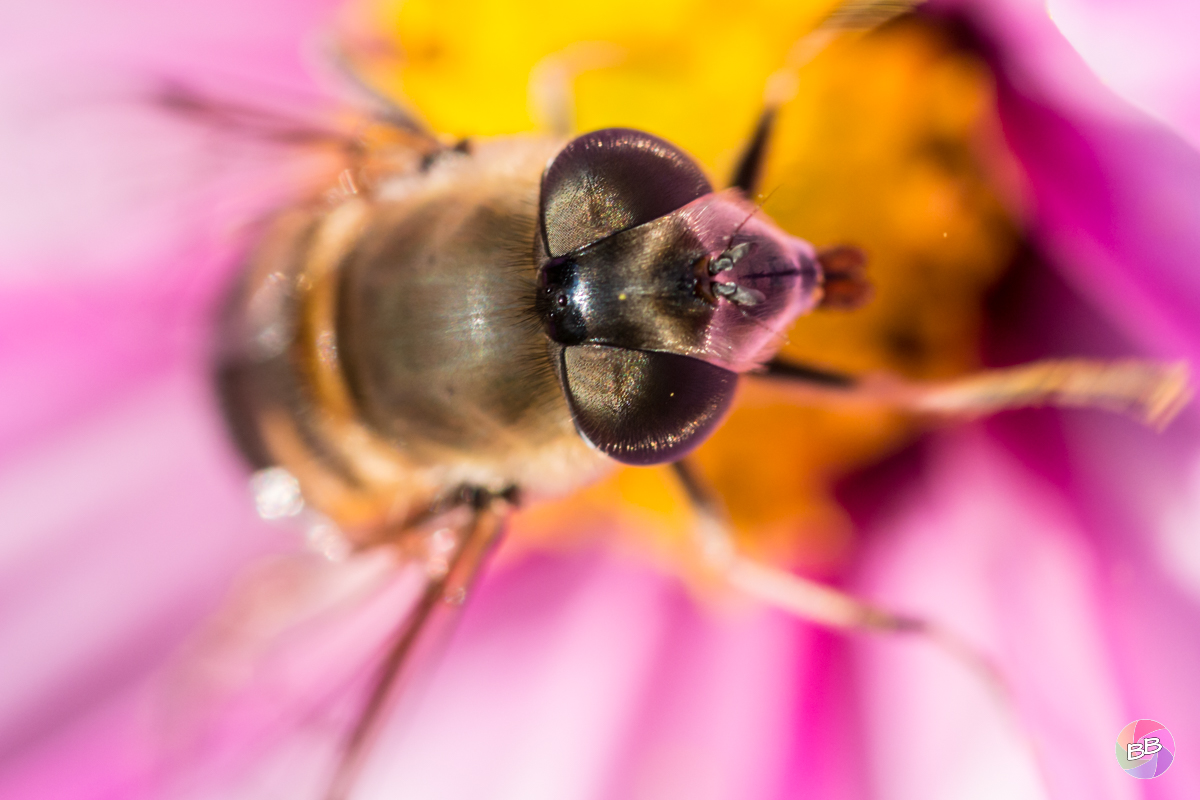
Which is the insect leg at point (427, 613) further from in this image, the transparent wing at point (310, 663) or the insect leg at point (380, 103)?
the insect leg at point (380, 103)

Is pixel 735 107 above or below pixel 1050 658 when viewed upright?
above

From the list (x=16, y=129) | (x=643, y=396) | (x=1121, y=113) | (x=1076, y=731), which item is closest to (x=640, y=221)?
(x=643, y=396)

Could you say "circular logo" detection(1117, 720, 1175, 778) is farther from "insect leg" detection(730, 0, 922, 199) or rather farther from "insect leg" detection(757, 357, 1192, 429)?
"insect leg" detection(730, 0, 922, 199)

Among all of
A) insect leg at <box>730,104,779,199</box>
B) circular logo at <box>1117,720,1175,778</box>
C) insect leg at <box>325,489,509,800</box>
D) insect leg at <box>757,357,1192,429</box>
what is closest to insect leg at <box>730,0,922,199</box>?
insect leg at <box>730,104,779,199</box>

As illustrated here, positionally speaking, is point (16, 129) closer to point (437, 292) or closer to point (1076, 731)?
point (437, 292)

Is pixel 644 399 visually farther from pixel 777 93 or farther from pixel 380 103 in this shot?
pixel 380 103

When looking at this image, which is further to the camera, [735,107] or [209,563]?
[209,563]
